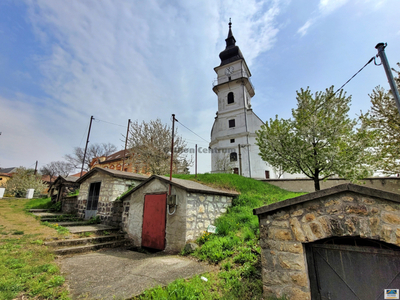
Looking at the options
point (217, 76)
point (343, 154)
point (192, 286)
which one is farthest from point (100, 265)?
point (217, 76)

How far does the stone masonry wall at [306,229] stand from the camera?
269 cm

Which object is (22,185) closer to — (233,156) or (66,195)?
(66,195)

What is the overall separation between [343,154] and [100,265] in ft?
36.1

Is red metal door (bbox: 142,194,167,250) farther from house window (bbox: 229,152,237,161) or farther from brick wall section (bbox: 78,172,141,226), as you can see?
house window (bbox: 229,152,237,161)

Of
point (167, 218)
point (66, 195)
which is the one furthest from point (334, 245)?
point (66, 195)

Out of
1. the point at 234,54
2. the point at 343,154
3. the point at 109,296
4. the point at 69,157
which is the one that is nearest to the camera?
the point at 109,296

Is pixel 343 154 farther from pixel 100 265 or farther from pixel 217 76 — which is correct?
pixel 217 76

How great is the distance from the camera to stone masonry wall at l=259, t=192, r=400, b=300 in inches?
106

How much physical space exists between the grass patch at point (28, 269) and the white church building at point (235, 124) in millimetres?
20216

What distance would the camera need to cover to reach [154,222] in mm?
7637

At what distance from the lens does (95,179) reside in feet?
36.5

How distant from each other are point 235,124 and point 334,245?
957 inches

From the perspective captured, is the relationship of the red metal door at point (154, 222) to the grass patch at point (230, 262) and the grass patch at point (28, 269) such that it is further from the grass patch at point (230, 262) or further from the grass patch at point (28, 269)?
the grass patch at point (28, 269)

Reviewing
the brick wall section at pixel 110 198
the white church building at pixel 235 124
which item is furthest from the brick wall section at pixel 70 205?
the white church building at pixel 235 124
